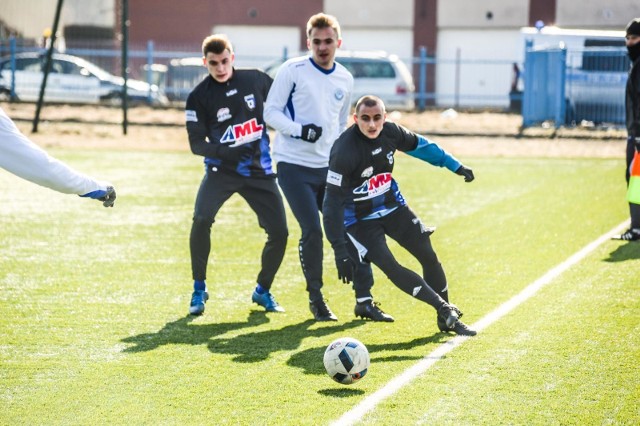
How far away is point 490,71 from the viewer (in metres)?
34.4

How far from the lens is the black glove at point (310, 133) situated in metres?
7.68

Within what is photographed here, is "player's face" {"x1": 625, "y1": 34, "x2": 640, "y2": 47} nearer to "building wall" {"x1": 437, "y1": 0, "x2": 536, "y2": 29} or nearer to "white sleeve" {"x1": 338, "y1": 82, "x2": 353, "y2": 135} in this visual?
"white sleeve" {"x1": 338, "y1": 82, "x2": 353, "y2": 135}

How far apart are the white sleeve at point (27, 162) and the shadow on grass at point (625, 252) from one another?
5.87 meters

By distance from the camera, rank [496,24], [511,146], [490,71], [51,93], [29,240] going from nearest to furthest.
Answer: [29,240] < [511,146] < [51,93] < [490,71] < [496,24]

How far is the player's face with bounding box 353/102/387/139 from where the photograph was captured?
7.25m

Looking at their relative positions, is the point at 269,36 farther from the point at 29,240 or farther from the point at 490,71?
the point at 29,240

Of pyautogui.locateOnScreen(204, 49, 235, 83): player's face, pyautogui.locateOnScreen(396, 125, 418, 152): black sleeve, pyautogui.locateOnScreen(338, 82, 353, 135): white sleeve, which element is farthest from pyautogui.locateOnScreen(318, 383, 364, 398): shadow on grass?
pyautogui.locateOnScreen(204, 49, 235, 83): player's face

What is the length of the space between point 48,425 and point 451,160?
360 centimetres

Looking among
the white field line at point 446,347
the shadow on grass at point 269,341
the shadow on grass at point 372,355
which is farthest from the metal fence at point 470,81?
the shadow on grass at point 372,355

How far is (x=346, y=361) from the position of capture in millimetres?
5977

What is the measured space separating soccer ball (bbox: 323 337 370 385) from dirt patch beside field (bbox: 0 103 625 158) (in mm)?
16288

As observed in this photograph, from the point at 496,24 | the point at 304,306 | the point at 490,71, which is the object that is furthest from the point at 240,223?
the point at 496,24

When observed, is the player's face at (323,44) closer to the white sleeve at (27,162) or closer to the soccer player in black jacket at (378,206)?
the soccer player in black jacket at (378,206)

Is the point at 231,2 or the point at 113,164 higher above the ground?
the point at 231,2
